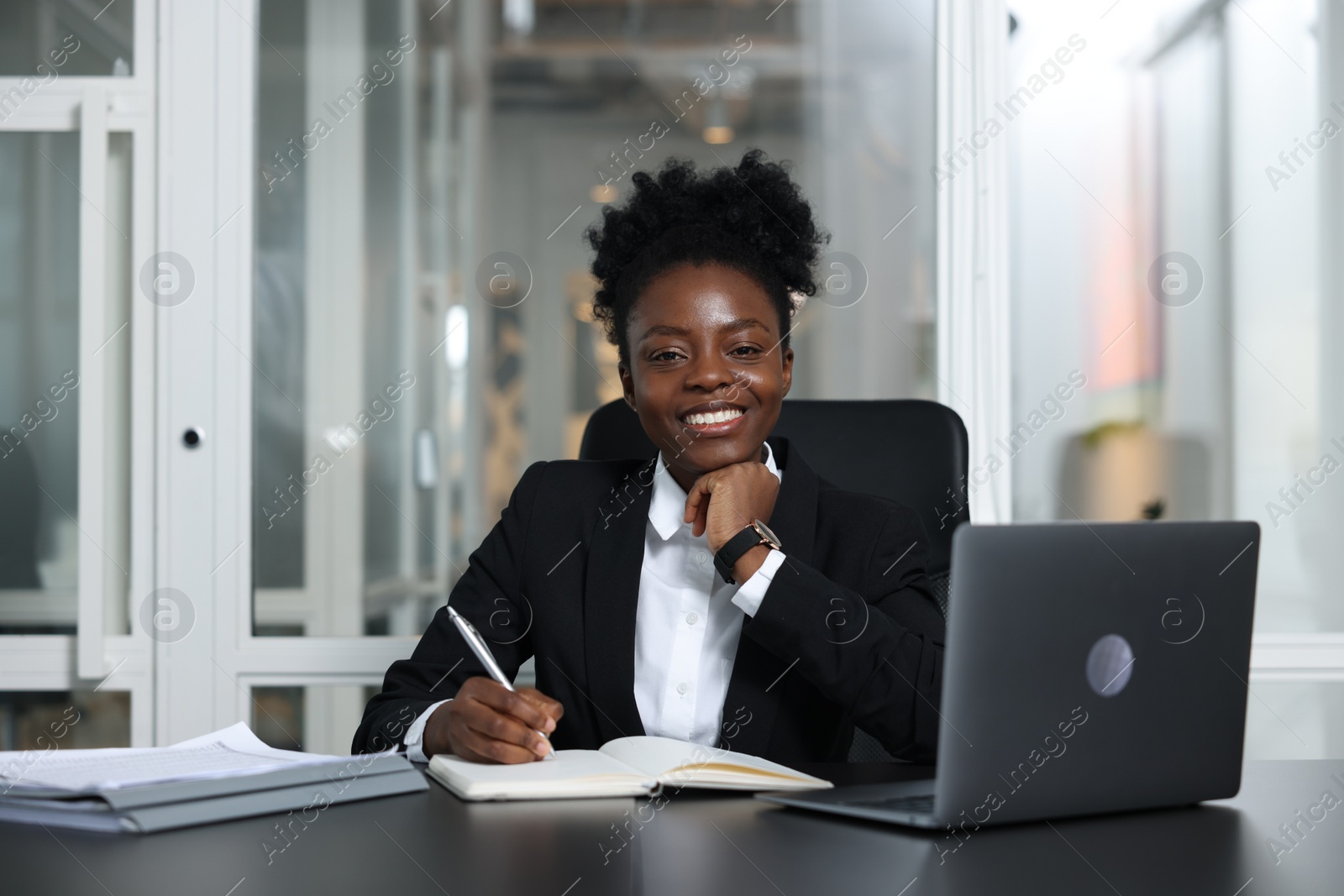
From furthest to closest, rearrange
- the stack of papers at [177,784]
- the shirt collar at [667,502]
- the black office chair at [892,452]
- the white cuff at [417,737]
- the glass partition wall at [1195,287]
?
the glass partition wall at [1195,287], the black office chair at [892,452], the shirt collar at [667,502], the white cuff at [417,737], the stack of papers at [177,784]

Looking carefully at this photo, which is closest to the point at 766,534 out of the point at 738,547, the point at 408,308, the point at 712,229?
the point at 738,547

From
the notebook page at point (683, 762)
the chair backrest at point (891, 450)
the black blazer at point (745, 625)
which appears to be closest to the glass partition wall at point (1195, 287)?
the chair backrest at point (891, 450)

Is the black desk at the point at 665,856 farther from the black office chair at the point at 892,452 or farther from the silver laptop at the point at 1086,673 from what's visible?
the black office chair at the point at 892,452

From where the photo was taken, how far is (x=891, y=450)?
5.03 ft

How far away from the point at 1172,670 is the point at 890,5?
1.99m

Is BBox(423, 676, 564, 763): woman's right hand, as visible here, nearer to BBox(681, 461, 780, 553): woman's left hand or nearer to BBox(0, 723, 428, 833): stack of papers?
BBox(0, 723, 428, 833): stack of papers

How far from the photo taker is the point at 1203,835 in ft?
2.51

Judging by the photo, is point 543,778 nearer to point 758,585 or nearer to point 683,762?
point 683,762

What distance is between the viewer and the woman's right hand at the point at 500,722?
0.94 m

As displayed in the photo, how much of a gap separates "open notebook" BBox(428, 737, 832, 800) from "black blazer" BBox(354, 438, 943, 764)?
0.67 feet

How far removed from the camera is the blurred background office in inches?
87.9

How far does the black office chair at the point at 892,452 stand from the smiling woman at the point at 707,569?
0.09 metres

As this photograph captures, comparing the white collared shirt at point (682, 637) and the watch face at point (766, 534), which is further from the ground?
the watch face at point (766, 534)

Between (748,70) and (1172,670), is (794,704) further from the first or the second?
(748,70)
